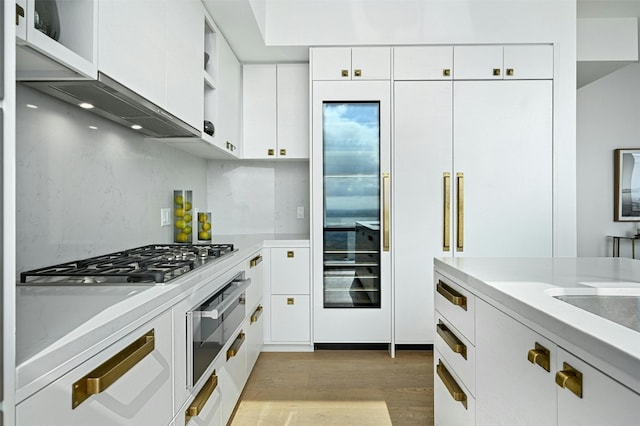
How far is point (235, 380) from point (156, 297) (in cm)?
119

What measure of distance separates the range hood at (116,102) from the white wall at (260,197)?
1489 millimetres

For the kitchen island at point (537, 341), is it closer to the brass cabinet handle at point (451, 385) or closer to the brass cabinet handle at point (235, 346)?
the brass cabinet handle at point (451, 385)

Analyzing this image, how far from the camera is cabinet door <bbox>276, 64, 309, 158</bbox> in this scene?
344 centimetres

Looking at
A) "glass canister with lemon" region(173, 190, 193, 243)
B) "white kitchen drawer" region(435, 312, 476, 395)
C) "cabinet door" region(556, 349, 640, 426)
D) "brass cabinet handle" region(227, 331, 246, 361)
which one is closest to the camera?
"cabinet door" region(556, 349, 640, 426)

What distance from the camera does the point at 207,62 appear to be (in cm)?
271

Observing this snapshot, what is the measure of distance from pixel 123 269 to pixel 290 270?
177cm

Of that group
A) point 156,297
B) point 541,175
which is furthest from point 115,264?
point 541,175

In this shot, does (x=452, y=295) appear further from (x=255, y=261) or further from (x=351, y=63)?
(x=351, y=63)

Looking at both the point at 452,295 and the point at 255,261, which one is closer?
the point at 452,295

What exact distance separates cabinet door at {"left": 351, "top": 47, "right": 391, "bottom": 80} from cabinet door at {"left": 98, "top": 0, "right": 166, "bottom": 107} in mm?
1637

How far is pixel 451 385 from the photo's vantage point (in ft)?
5.31

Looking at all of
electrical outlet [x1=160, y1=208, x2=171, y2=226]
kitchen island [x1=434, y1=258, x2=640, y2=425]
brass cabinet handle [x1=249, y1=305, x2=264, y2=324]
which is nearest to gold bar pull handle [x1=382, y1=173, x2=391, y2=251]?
brass cabinet handle [x1=249, y1=305, x2=264, y2=324]

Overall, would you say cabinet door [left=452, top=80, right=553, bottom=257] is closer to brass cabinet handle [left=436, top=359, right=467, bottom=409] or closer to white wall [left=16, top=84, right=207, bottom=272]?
brass cabinet handle [left=436, top=359, right=467, bottom=409]

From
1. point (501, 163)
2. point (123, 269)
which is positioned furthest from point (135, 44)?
point (501, 163)
